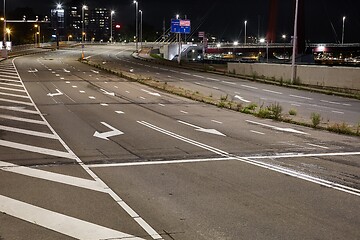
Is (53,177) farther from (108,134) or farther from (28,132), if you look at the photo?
(28,132)

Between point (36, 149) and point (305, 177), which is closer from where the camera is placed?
point (305, 177)

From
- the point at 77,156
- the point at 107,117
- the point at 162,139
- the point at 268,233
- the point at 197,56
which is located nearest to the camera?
the point at 268,233

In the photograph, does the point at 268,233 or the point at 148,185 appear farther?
the point at 148,185

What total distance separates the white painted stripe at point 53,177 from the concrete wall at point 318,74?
2809 centimetres

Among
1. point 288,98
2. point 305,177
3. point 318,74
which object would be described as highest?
point 318,74

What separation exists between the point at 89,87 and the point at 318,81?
17413 mm

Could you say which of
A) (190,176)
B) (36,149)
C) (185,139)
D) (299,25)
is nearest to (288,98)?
(185,139)

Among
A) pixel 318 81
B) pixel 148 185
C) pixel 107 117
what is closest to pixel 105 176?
pixel 148 185

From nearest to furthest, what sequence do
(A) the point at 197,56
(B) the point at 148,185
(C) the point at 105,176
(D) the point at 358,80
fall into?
(B) the point at 148,185 → (C) the point at 105,176 → (D) the point at 358,80 → (A) the point at 197,56

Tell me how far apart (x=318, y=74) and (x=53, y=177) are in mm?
31744

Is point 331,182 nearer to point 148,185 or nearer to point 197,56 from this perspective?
point 148,185

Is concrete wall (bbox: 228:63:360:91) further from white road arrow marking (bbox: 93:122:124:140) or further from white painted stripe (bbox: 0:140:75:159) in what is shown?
white painted stripe (bbox: 0:140:75:159)

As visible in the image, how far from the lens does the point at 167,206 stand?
29.4 feet

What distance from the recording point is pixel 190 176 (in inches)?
446
